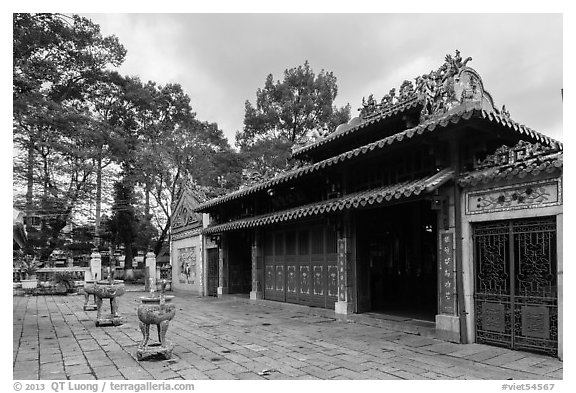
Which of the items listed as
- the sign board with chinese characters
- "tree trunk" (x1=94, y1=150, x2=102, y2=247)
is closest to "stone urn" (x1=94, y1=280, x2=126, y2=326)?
the sign board with chinese characters

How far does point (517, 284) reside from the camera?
23.6 ft

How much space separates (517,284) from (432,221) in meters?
6.46

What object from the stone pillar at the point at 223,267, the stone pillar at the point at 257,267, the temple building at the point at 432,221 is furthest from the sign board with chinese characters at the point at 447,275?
the stone pillar at the point at 223,267

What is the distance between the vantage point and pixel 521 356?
6.73 metres

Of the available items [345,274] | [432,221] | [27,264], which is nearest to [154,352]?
[345,274]

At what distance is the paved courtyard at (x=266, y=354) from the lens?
19.8 feet

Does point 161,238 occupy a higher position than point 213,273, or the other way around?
point 161,238

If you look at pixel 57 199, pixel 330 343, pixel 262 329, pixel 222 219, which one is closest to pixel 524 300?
pixel 330 343

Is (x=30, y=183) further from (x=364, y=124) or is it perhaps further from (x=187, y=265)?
(x=364, y=124)

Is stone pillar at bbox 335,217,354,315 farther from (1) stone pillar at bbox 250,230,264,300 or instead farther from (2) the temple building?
(1) stone pillar at bbox 250,230,264,300

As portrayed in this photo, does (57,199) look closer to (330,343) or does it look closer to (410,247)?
(410,247)

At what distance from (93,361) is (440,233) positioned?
6219 millimetres

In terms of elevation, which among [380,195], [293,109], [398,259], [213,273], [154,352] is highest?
[293,109]

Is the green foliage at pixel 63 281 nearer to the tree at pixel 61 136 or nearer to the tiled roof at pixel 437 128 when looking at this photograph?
the tree at pixel 61 136
